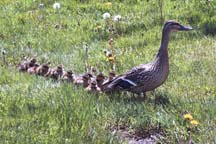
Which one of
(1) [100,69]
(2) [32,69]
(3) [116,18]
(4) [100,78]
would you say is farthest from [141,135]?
(3) [116,18]

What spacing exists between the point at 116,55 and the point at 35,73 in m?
1.20

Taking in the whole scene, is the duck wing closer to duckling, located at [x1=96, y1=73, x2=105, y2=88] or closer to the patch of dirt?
duckling, located at [x1=96, y1=73, x2=105, y2=88]

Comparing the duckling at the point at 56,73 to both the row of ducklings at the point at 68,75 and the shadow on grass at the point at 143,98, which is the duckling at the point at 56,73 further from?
the shadow on grass at the point at 143,98

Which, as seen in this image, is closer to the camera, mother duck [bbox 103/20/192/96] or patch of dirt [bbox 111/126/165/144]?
patch of dirt [bbox 111/126/165/144]

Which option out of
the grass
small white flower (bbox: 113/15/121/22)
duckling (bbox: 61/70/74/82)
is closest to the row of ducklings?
duckling (bbox: 61/70/74/82)

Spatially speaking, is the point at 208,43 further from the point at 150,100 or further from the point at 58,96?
the point at 58,96

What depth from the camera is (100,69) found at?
830 cm

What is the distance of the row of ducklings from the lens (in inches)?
284

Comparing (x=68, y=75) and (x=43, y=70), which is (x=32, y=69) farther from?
(x=68, y=75)

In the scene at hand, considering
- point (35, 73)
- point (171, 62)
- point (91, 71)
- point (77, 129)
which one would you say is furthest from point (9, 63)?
point (77, 129)

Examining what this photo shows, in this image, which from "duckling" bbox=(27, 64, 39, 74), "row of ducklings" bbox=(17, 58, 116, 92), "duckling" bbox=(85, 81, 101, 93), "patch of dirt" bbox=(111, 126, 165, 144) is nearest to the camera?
"patch of dirt" bbox=(111, 126, 165, 144)

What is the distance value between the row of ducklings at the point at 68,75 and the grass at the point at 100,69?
0.57ft

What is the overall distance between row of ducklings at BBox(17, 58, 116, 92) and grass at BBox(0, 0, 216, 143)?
174 mm

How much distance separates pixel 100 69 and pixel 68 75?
0.78 meters
